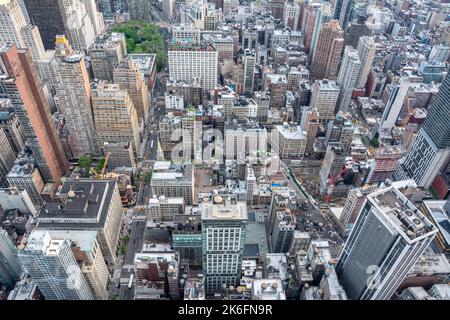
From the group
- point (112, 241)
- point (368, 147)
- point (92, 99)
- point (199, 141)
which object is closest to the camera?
point (112, 241)

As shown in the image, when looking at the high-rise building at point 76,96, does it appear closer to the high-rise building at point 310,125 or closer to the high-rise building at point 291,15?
the high-rise building at point 310,125

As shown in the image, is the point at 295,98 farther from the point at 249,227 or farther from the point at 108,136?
the point at 108,136

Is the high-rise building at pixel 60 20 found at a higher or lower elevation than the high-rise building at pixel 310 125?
higher

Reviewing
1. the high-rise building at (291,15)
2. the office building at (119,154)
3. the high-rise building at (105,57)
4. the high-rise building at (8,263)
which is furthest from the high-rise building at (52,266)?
the high-rise building at (291,15)

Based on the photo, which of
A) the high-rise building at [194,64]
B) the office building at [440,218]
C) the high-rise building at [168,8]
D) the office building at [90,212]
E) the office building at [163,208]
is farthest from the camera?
the high-rise building at [168,8]

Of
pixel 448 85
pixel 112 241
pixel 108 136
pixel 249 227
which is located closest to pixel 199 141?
pixel 108 136

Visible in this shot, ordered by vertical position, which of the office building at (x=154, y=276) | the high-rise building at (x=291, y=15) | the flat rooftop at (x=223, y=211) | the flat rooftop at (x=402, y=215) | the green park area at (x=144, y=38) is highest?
the flat rooftop at (x=402, y=215)

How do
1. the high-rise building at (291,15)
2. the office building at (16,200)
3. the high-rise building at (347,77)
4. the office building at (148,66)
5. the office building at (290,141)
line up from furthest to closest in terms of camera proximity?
the high-rise building at (291,15) < the office building at (148,66) < the high-rise building at (347,77) < the office building at (290,141) < the office building at (16,200)

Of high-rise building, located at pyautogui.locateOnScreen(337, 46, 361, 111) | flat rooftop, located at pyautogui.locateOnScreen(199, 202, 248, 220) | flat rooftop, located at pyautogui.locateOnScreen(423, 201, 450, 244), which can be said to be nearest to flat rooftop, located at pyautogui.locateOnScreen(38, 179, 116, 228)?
flat rooftop, located at pyautogui.locateOnScreen(199, 202, 248, 220)
